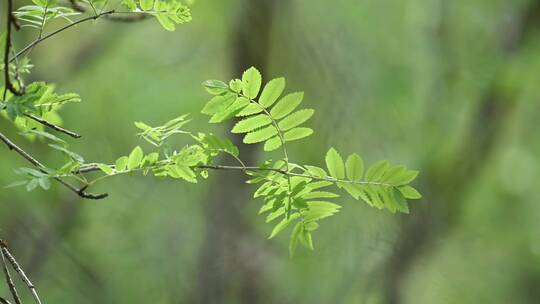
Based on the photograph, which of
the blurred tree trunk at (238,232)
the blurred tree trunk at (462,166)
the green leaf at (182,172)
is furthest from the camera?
the blurred tree trunk at (462,166)

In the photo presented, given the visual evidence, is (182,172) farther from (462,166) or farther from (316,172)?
(462,166)

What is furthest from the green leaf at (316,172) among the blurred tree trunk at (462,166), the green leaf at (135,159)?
the blurred tree trunk at (462,166)

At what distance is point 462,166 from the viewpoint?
13.6ft

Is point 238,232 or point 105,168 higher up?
point 105,168

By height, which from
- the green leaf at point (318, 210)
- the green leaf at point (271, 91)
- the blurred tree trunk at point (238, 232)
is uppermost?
the green leaf at point (271, 91)

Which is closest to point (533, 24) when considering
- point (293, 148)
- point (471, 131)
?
point (471, 131)

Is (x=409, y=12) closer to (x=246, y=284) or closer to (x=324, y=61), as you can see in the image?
(x=324, y=61)

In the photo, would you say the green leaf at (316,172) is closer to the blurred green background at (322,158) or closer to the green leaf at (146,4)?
the green leaf at (146,4)

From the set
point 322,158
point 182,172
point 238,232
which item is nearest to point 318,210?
point 182,172

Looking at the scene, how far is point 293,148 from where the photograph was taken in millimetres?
3814

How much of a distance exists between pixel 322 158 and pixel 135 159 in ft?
8.70

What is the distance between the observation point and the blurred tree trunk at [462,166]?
4.04 metres

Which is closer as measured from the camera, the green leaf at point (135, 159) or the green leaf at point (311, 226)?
the green leaf at point (135, 159)

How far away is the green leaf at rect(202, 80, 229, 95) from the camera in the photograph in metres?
1.06
